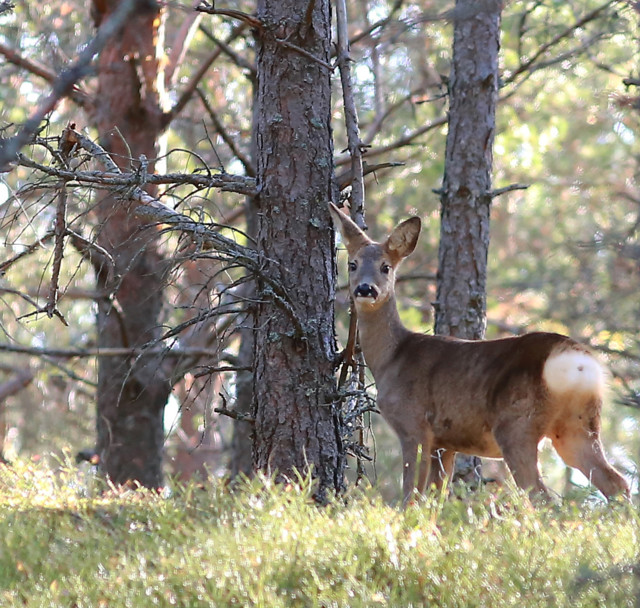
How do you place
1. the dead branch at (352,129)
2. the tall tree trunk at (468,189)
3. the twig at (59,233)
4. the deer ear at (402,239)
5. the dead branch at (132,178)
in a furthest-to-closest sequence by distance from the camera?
the tall tree trunk at (468,189)
the deer ear at (402,239)
the dead branch at (352,129)
the twig at (59,233)
the dead branch at (132,178)

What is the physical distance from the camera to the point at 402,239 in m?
7.95

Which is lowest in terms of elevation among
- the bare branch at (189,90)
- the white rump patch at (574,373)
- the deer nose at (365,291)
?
the white rump patch at (574,373)

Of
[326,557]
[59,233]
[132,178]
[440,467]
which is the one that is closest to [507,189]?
[440,467]

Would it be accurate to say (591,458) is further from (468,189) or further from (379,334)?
(468,189)

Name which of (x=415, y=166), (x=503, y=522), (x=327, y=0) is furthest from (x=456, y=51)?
(x=415, y=166)

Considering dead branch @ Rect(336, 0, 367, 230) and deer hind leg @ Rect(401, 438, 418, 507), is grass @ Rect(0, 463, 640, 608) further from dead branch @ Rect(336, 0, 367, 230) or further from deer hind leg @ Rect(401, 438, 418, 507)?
dead branch @ Rect(336, 0, 367, 230)

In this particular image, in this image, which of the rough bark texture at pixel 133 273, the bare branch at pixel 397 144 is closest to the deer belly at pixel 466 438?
the bare branch at pixel 397 144

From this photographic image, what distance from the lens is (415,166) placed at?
1728 cm

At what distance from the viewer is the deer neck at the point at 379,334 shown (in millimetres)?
7898

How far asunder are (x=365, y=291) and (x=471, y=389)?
104cm

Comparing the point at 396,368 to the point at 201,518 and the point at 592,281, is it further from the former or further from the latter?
the point at 592,281

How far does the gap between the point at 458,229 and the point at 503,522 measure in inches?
191

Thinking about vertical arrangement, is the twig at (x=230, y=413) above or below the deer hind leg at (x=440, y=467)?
above

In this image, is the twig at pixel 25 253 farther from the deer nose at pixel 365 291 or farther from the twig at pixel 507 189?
the twig at pixel 507 189
